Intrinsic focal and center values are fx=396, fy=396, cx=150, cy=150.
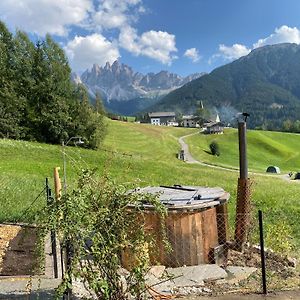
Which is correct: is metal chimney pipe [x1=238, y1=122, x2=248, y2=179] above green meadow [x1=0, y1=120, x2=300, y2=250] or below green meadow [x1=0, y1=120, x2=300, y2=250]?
above

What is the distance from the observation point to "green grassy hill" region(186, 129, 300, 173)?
81.8 m

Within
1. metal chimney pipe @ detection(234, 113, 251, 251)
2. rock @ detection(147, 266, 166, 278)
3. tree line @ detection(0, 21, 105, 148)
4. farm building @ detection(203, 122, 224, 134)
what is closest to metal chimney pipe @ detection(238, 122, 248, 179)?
metal chimney pipe @ detection(234, 113, 251, 251)

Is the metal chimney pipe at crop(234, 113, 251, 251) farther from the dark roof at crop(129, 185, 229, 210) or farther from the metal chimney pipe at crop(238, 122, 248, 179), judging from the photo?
the dark roof at crop(129, 185, 229, 210)

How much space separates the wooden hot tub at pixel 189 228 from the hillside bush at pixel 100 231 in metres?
2.74

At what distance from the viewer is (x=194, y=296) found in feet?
23.6

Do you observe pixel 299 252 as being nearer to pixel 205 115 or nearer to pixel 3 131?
pixel 3 131

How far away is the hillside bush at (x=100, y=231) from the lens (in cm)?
513

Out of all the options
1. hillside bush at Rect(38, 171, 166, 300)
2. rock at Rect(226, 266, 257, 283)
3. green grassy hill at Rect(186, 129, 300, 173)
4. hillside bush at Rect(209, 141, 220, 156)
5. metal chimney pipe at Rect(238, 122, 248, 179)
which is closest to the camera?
hillside bush at Rect(38, 171, 166, 300)

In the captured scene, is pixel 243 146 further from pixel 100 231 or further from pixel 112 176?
pixel 112 176

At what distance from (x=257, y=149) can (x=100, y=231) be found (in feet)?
318

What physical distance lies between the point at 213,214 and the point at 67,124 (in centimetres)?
3694

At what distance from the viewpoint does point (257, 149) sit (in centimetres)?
9831

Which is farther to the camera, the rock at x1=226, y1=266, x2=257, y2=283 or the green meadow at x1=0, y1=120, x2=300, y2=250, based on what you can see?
the green meadow at x1=0, y1=120, x2=300, y2=250

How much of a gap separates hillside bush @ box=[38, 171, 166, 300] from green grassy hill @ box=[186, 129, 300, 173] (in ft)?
229
